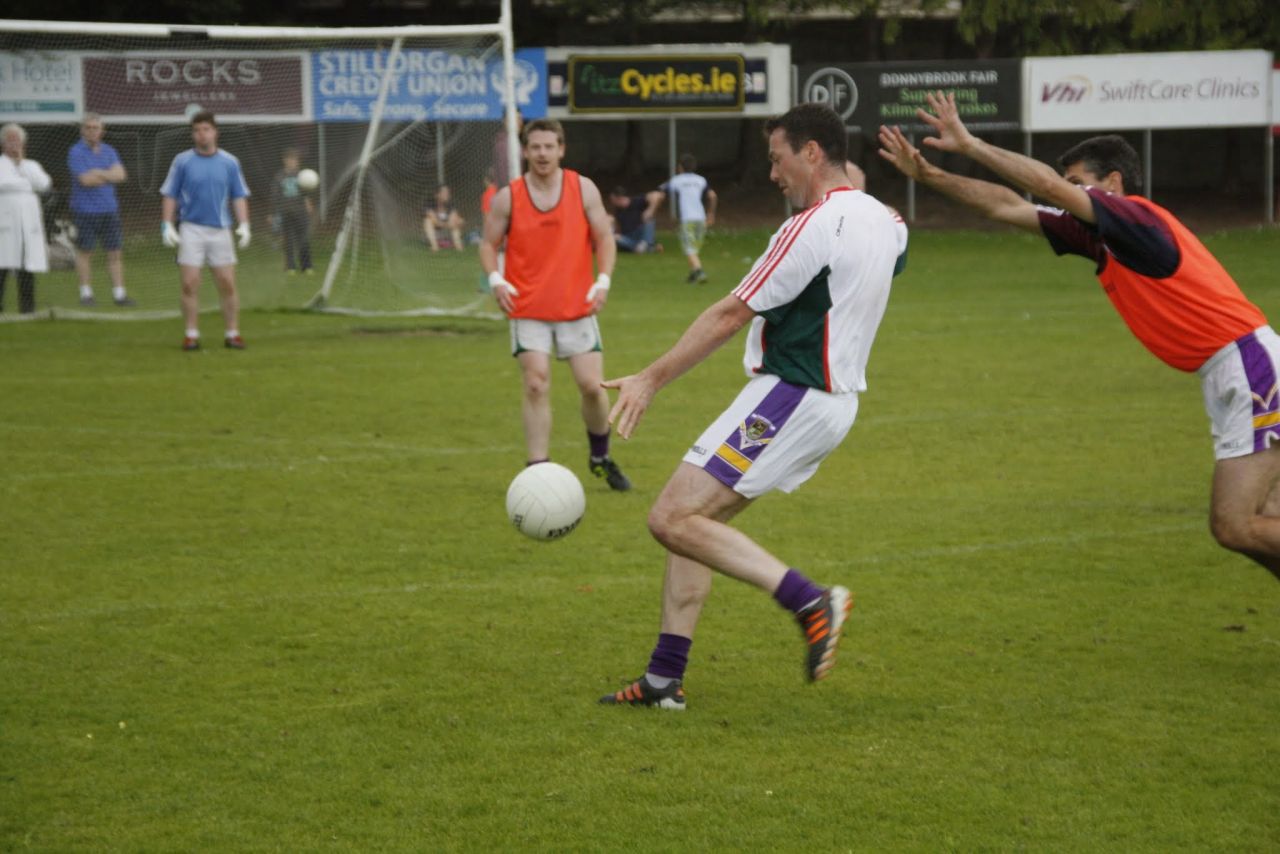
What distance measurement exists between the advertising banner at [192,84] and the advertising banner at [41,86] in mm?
193

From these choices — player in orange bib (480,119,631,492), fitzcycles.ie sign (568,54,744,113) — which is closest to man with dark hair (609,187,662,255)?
fitzcycles.ie sign (568,54,744,113)

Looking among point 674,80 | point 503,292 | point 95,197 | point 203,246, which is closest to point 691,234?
point 674,80

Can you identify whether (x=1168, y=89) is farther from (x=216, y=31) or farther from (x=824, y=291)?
(x=824, y=291)

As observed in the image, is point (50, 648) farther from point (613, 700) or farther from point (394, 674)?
point (613, 700)

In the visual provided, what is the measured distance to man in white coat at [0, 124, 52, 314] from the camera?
62.5 feet

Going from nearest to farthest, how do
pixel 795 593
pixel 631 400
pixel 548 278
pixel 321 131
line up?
1. pixel 631 400
2. pixel 795 593
3. pixel 548 278
4. pixel 321 131

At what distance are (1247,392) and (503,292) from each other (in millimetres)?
4885

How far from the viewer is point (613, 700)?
6.06 m

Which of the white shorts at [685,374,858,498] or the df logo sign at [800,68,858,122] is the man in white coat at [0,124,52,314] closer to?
the white shorts at [685,374,858,498]

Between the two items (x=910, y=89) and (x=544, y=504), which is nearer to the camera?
(x=544, y=504)

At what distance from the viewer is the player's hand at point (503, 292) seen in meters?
9.62

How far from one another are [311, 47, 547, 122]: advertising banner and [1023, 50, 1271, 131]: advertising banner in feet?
49.9

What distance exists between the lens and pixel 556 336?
1008 centimetres

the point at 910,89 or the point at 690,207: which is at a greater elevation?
the point at 910,89
